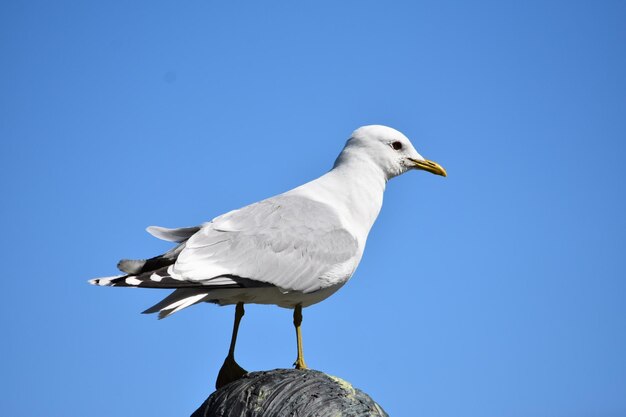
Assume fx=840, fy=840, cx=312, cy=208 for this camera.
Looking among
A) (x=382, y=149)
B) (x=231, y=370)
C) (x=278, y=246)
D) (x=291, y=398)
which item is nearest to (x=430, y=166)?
(x=382, y=149)

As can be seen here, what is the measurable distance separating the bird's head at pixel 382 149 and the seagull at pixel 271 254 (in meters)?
0.21

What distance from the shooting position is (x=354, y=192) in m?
8.15

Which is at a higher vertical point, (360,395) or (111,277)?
(111,277)

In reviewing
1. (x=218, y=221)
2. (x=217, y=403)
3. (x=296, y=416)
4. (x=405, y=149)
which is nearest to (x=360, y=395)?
(x=296, y=416)

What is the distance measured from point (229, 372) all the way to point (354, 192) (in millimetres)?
2110

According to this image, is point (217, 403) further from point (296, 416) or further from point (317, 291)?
point (317, 291)

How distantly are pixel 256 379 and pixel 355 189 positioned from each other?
282cm

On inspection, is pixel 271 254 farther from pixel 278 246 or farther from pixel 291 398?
pixel 291 398

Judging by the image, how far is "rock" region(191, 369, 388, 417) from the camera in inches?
215

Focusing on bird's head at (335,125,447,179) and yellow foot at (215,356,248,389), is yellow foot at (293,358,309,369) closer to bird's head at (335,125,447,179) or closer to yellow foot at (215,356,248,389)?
yellow foot at (215,356,248,389)

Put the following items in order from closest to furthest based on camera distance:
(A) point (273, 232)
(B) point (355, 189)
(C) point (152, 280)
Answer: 1. (C) point (152, 280)
2. (A) point (273, 232)
3. (B) point (355, 189)

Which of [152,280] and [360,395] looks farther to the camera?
[152,280]

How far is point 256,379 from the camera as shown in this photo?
5840 millimetres

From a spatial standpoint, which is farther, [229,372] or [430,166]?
[430,166]
